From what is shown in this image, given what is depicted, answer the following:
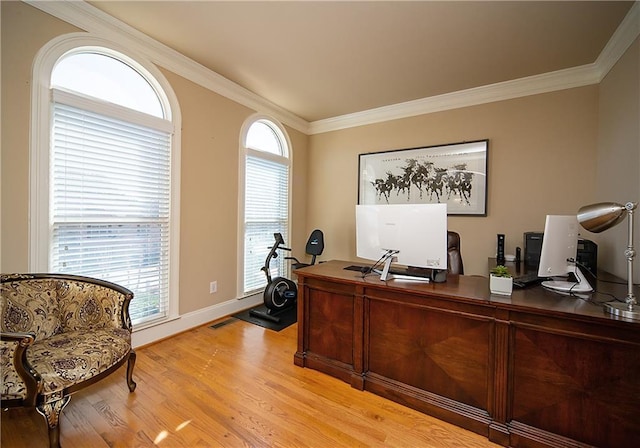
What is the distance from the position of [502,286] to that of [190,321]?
295 centimetres

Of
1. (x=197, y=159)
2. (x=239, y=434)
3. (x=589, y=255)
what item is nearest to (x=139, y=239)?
(x=197, y=159)

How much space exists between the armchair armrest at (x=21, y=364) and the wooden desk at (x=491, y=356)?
5.36 feet

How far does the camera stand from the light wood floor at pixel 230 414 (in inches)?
60.9

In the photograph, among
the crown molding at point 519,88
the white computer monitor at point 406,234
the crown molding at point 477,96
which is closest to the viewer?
the white computer monitor at point 406,234

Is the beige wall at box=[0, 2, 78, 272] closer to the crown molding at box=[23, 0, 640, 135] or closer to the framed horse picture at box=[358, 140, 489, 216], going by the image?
the crown molding at box=[23, 0, 640, 135]

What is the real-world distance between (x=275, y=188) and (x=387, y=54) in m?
2.28

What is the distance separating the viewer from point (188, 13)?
86.4 inches

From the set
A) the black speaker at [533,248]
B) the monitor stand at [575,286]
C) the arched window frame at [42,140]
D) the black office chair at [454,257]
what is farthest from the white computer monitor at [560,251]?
the arched window frame at [42,140]

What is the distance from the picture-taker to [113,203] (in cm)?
242

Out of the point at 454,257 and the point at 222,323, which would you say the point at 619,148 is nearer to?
the point at 454,257

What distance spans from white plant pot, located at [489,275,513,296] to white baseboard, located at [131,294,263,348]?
9.46 ft

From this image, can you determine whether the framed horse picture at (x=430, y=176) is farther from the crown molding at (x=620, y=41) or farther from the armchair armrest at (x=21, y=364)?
the armchair armrest at (x=21, y=364)

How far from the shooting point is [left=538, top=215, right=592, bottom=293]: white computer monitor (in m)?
1.63

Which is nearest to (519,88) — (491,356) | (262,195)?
(491,356)
